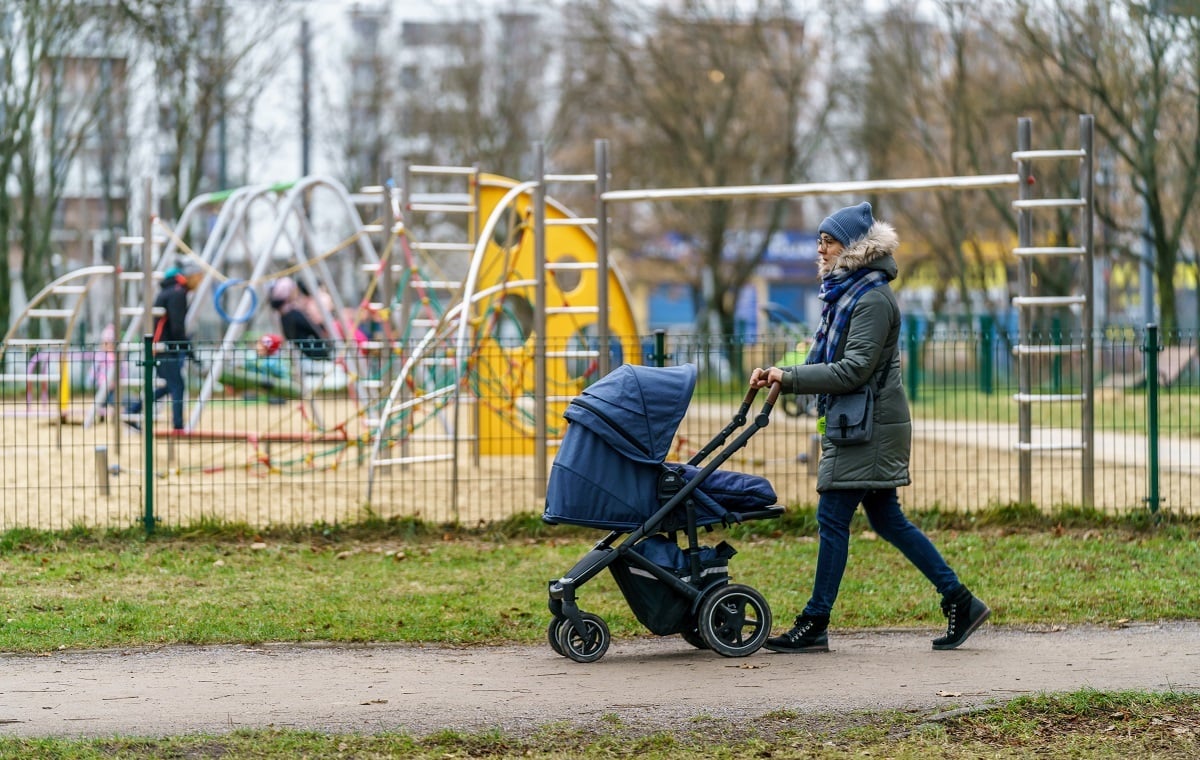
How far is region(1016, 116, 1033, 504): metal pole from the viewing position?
38.6 feet

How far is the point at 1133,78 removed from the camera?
25422 mm

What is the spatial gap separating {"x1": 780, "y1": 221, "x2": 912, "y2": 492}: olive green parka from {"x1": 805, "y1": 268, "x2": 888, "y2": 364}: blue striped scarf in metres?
0.03

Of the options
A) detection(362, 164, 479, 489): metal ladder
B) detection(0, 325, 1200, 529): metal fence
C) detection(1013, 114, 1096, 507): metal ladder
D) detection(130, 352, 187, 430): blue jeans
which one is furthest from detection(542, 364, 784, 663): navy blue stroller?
detection(130, 352, 187, 430): blue jeans

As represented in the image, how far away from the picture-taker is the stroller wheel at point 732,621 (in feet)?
24.0

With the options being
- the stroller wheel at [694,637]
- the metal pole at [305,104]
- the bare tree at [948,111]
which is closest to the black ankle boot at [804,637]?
the stroller wheel at [694,637]

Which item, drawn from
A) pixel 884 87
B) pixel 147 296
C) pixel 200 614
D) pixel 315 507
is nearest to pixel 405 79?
pixel 884 87

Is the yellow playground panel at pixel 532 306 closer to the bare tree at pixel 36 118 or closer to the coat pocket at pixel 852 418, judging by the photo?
the coat pocket at pixel 852 418

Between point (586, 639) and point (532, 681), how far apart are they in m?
0.45

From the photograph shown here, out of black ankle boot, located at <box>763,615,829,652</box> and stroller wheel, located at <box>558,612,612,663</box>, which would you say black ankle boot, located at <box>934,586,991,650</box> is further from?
stroller wheel, located at <box>558,612,612,663</box>

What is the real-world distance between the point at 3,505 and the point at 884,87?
24.3 metres

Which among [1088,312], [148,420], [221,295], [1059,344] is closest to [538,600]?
[148,420]

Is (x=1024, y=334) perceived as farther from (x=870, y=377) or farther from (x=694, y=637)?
(x=694, y=637)

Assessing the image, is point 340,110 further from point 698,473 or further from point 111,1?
point 698,473

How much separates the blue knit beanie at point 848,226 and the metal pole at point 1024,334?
4688 millimetres
